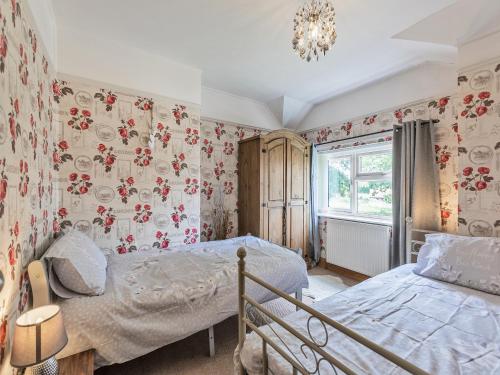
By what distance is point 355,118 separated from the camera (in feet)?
10.8

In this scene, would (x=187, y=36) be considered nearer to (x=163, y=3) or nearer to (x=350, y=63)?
(x=163, y=3)

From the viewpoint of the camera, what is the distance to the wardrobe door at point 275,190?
321 centimetres

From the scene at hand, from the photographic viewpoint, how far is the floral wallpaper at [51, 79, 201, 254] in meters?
2.12

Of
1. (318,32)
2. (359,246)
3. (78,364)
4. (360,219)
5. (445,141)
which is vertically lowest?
(78,364)

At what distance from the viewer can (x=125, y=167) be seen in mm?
2371

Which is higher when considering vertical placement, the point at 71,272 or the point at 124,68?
the point at 124,68

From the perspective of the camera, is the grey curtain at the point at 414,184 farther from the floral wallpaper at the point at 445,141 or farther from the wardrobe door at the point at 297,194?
the wardrobe door at the point at 297,194

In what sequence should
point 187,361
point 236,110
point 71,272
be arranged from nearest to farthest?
point 71,272, point 187,361, point 236,110

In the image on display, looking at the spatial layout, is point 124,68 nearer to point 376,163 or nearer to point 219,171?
point 219,171

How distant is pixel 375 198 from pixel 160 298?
293 cm

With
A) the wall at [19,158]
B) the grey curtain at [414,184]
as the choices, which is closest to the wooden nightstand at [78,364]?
the wall at [19,158]

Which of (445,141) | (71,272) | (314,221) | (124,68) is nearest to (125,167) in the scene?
(124,68)

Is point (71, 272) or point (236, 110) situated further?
point (236, 110)

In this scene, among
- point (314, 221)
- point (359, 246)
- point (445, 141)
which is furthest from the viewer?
point (314, 221)
